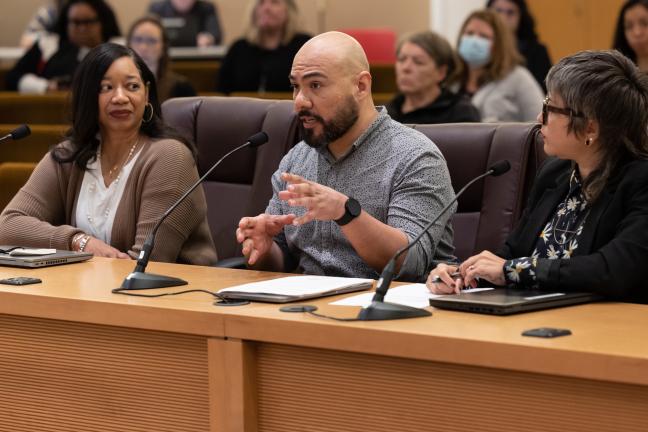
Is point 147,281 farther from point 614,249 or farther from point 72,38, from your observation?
point 72,38

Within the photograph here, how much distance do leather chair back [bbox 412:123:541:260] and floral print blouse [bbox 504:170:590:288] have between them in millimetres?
537

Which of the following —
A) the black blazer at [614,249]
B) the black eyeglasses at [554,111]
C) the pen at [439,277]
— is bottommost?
the pen at [439,277]

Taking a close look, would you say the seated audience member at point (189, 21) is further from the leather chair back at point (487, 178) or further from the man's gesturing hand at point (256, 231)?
the man's gesturing hand at point (256, 231)

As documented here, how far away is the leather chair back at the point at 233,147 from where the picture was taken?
133 inches

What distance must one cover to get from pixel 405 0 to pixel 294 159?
585cm

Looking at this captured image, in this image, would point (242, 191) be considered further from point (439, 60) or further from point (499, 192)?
point (439, 60)

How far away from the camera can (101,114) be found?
3236 mm

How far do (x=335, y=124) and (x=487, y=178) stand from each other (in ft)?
1.68

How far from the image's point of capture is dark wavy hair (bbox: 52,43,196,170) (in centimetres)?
321

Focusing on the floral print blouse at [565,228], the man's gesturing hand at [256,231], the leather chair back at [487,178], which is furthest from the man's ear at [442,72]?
the floral print blouse at [565,228]

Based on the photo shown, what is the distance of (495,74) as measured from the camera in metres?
5.16

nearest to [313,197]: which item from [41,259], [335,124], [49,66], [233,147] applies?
[335,124]

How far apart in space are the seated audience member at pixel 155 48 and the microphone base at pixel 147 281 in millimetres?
3029

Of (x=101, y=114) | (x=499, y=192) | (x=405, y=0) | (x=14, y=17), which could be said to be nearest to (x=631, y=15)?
(x=499, y=192)
